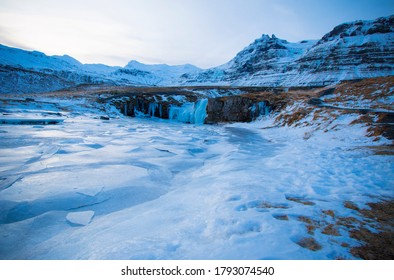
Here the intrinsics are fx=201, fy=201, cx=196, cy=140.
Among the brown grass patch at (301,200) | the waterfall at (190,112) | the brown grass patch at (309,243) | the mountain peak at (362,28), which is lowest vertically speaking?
the waterfall at (190,112)

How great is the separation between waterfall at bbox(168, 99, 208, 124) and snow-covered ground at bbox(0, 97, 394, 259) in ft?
63.2

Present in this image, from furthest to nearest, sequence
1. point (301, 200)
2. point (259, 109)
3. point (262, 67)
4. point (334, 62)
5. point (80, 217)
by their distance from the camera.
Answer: point (262, 67) → point (334, 62) → point (259, 109) → point (301, 200) → point (80, 217)

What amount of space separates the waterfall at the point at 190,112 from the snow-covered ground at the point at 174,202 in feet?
63.2

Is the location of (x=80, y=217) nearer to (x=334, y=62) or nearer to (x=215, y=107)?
(x=215, y=107)

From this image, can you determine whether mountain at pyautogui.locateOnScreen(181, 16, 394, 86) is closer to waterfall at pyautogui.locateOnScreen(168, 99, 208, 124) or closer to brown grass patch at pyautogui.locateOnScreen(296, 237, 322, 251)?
waterfall at pyautogui.locateOnScreen(168, 99, 208, 124)

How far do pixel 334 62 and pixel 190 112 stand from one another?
87.1 m

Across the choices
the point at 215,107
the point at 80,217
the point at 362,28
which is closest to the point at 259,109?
the point at 215,107

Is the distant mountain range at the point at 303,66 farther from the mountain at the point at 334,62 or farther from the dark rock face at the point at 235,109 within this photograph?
the dark rock face at the point at 235,109

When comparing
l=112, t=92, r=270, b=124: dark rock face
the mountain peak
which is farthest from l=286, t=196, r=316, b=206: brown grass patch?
the mountain peak

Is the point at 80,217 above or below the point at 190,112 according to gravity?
above

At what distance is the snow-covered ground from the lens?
2.19m

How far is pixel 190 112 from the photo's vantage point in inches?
1056

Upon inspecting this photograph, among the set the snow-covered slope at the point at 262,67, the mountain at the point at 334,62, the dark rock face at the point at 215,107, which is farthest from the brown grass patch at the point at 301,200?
the snow-covered slope at the point at 262,67

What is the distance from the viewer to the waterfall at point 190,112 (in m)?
25.3
